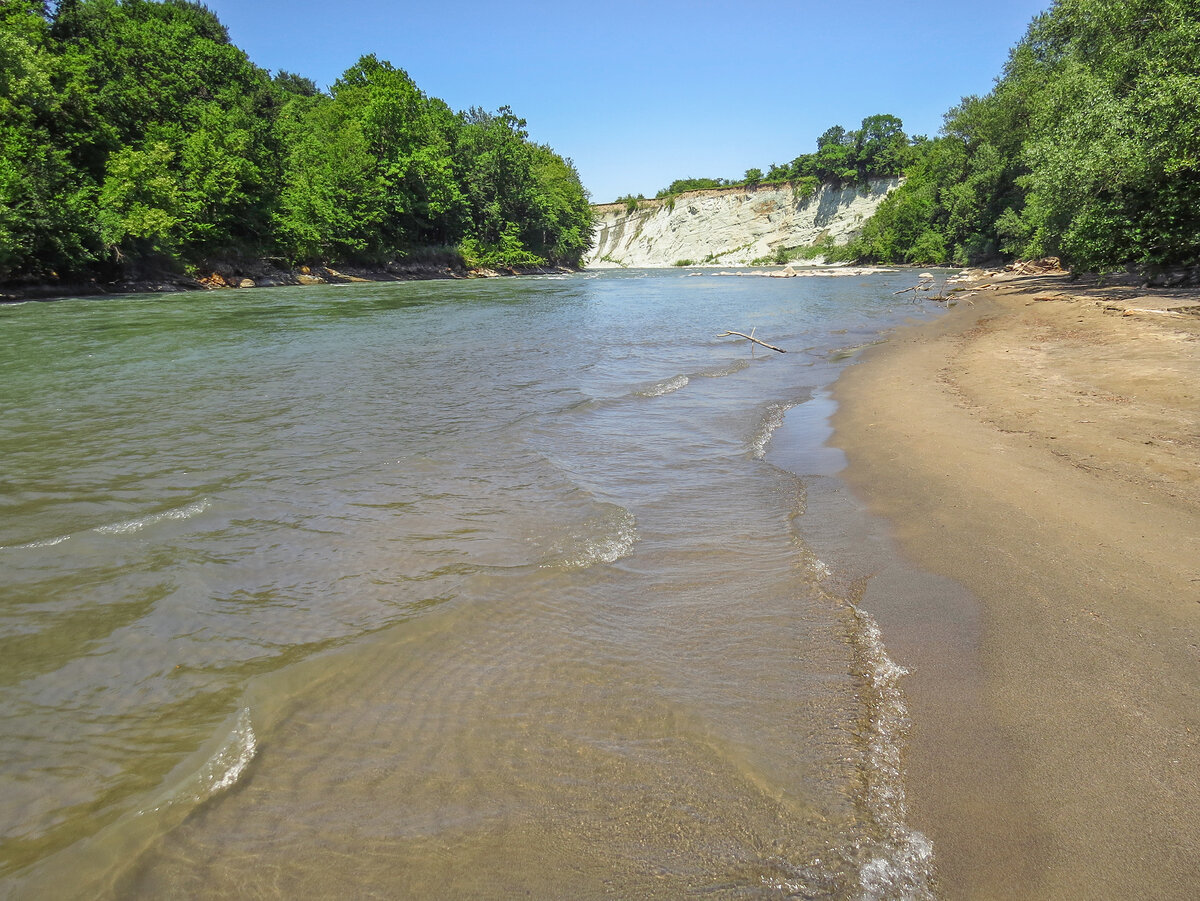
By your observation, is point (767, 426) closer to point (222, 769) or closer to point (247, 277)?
point (222, 769)

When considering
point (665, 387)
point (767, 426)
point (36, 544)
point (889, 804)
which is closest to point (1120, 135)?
point (665, 387)

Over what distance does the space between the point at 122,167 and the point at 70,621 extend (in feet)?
120

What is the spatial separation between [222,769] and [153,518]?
127 inches

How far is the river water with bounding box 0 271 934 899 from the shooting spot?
82.0 inches

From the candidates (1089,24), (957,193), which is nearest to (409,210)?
(1089,24)

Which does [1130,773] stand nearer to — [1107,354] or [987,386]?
[987,386]

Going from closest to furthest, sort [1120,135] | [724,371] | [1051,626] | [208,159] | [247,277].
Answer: [1051,626]
[724,371]
[1120,135]
[208,159]
[247,277]

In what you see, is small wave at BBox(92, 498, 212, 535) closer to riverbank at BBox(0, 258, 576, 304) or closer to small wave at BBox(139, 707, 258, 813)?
small wave at BBox(139, 707, 258, 813)

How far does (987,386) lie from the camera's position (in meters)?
9.01

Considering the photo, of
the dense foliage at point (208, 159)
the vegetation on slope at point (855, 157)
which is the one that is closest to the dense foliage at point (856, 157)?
the vegetation on slope at point (855, 157)

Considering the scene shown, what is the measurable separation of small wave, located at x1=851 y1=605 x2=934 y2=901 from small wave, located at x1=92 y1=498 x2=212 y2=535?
17.4 ft

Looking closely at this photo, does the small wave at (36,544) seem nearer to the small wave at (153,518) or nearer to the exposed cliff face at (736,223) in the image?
the small wave at (153,518)

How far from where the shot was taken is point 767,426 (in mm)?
8055

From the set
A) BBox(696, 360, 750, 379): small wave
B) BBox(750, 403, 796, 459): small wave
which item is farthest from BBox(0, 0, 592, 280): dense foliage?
BBox(750, 403, 796, 459): small wave
